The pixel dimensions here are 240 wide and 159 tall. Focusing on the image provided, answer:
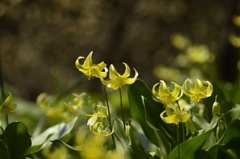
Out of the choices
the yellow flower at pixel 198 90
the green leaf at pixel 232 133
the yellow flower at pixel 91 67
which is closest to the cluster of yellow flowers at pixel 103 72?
the yellow flower at pixel 91 67

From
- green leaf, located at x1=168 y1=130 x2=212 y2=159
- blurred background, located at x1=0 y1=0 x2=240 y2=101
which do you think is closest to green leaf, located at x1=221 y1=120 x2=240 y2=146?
green leaf, located at x1=168 y1=130 x2=212 y2=159

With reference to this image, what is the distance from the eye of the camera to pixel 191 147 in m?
1.16

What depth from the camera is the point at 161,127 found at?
1340 mm

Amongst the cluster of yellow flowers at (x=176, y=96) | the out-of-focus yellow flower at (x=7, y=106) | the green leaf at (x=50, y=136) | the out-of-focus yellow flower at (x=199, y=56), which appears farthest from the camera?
the out-of-focus yellow flower at (x=199, y=56)

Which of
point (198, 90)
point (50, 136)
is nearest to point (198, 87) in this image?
point (198, 90)

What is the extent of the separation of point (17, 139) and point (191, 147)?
461 mm

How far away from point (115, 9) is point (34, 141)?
13.2 ft

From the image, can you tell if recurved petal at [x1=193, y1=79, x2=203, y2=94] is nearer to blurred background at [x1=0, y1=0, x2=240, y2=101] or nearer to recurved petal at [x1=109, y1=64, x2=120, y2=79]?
recurved petal at [x1=109, y1=64, x2=120, y2=79]

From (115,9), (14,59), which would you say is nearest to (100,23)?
(115,9)

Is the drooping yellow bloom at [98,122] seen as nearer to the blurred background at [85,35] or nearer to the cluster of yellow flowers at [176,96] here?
the cluster of yellow flowers at [176,96]

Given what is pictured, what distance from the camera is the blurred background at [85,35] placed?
532 centimetres

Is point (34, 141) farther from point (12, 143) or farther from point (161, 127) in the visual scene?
point (161, 127)

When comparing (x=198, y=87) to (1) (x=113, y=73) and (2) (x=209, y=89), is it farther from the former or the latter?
(1) (x=113, y=73)

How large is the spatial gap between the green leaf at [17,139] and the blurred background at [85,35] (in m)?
3.73
